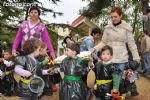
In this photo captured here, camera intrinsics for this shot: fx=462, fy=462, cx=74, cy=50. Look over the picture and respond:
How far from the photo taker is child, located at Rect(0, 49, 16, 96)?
33.7ft

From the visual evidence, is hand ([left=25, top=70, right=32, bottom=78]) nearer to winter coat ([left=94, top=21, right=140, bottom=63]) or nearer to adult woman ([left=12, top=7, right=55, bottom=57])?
adult woman ([left=12, top=7, right=55, bottom=57])

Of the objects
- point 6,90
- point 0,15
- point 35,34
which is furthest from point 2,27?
point 35,34

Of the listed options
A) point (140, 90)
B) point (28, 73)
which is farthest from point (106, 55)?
point (140, 90)

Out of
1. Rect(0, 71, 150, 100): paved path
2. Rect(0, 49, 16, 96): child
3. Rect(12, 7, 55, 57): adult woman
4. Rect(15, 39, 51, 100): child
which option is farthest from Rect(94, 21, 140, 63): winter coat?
Rect(0, 49, 16, 96): child

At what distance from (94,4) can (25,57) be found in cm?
1943

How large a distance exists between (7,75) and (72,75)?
3.13 meters

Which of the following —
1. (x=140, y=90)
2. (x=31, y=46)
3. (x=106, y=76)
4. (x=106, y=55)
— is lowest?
(x=140, y=90)

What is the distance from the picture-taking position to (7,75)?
10516 millimetres

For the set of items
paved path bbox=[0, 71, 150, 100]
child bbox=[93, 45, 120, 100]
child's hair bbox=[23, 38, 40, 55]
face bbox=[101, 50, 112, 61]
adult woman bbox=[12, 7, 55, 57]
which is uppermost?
adult woman bbox=[12, 7, 55, 57]

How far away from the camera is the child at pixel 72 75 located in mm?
7730

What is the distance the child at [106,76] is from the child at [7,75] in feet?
9.50

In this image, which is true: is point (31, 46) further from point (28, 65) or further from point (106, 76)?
point (106, 76)

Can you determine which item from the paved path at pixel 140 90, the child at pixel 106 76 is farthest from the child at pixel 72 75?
the paved path at pixel 140 90

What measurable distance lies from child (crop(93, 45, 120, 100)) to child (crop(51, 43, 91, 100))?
9.9 inches
